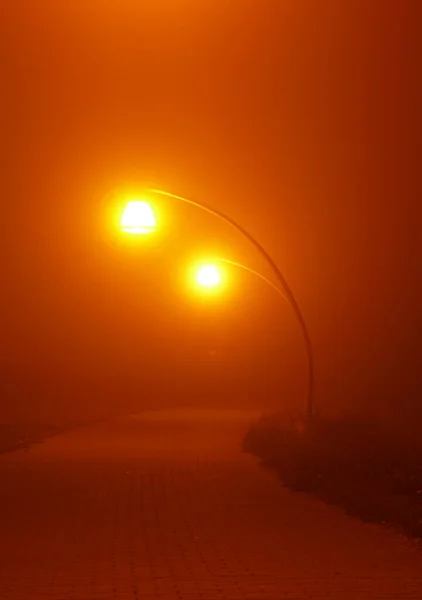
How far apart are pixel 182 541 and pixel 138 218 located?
28.4ft

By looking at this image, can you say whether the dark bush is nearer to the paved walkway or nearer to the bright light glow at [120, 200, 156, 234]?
A: the paved walkway

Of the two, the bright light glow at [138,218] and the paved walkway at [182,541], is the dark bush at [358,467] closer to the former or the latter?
the paved walkway at [182,541]

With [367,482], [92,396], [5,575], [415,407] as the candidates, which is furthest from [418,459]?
[92,396]

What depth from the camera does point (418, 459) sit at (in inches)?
717

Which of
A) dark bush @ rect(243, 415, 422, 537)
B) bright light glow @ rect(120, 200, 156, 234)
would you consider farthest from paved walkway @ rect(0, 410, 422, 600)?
bright light glow @ rect(120, 200, 156, 234)

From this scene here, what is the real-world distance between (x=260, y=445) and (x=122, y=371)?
10139 centimetres

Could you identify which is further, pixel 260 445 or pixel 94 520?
pixel 260 445

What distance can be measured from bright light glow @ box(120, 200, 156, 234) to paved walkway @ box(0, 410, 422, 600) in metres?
4.43

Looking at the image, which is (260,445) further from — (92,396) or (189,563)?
(92,396)

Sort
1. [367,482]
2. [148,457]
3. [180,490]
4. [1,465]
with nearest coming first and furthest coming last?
[367,482]
[180,490]
[1,465]
[148,457]

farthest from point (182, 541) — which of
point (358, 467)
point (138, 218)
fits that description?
point (138, 218)

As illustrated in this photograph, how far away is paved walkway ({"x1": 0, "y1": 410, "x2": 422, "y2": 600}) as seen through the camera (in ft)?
34.8

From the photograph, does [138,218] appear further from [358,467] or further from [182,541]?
[182,541]

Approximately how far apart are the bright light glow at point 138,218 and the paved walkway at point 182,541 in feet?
14.5
